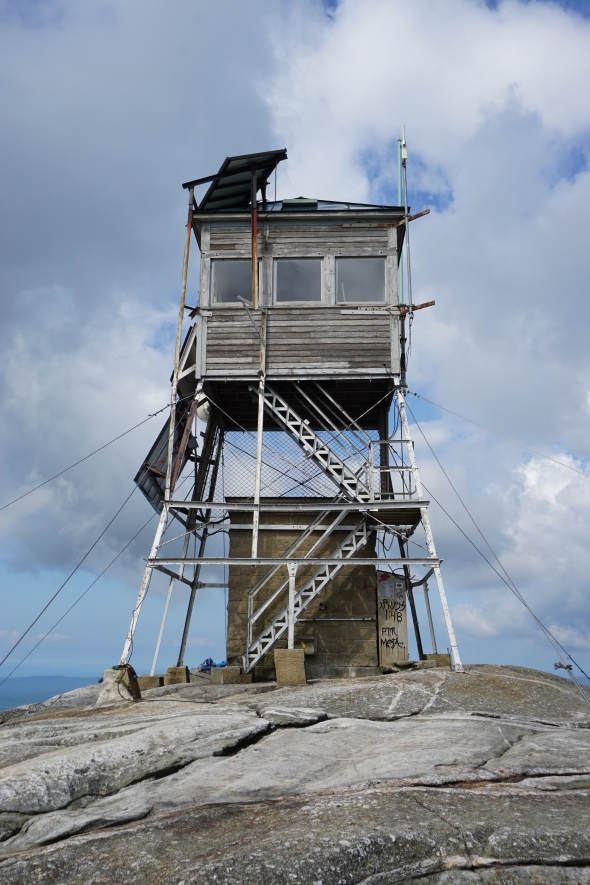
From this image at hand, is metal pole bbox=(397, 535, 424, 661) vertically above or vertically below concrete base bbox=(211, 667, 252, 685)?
above

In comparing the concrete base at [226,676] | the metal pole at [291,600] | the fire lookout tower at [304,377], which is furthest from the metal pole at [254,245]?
the concrete base at [226,676]

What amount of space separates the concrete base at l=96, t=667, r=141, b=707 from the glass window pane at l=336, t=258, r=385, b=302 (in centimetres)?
1231

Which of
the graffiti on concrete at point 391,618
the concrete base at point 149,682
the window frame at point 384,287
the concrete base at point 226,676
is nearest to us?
the concrete base at point 226,676

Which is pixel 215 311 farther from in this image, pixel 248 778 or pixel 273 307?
pixel 248 778

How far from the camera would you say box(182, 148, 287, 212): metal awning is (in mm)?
23594

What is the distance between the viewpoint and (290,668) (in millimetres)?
17484

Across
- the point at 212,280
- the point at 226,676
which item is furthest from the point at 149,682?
the point at 212,280

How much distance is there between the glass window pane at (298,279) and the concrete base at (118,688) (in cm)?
1173

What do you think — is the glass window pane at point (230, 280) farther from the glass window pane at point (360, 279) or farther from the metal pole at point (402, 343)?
the metal pole at point (402, 343)

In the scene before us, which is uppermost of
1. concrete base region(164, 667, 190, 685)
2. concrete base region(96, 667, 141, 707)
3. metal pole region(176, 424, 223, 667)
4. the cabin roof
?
the cabin roof

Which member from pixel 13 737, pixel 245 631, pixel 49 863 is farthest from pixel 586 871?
pixel 245 631

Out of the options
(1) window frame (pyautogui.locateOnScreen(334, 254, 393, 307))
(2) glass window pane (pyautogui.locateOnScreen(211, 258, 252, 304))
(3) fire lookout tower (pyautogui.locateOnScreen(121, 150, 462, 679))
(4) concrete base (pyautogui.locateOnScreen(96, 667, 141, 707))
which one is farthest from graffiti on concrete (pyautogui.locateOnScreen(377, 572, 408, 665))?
(2) glass window pane (pyautogui.locateOnScreen(211, 258, 252, 304))

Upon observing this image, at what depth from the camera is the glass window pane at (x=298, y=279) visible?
2348 cm

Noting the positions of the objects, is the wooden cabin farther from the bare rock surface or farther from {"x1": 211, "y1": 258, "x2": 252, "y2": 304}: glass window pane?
the bare rock surface
